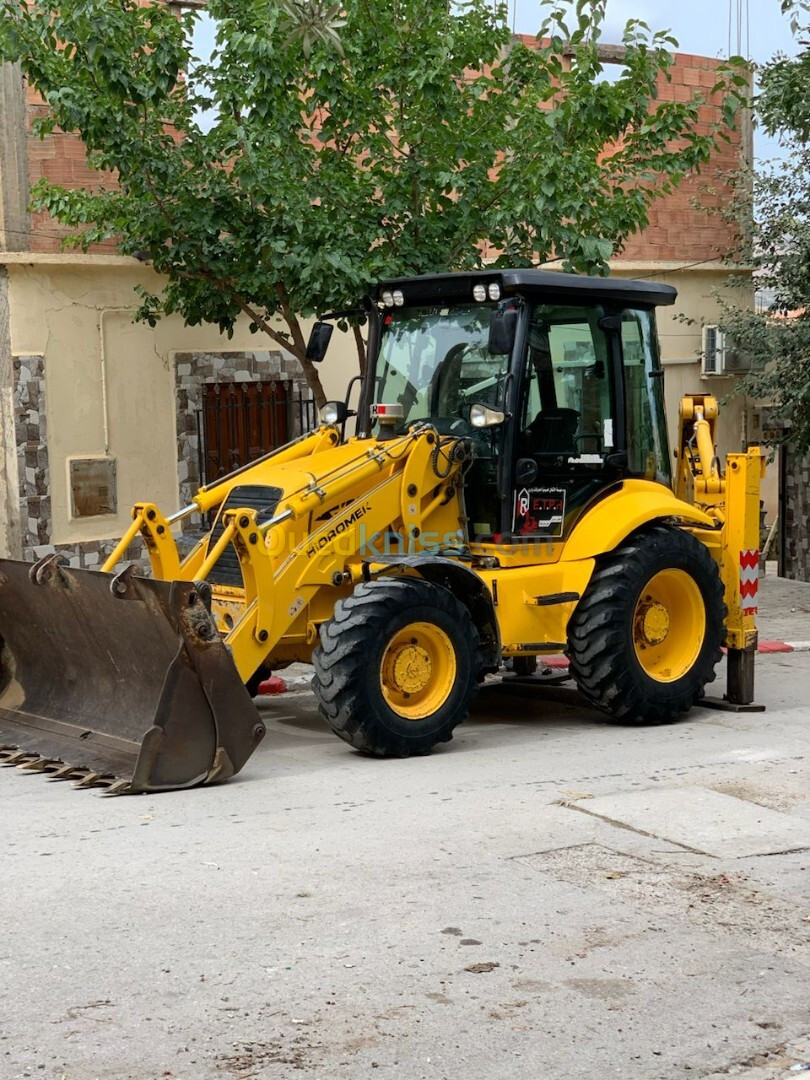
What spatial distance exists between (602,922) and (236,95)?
8195 millimetres

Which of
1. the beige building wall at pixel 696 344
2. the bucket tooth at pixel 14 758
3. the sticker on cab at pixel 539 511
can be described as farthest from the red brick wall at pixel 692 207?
the bucket tooth at pixel 14 758

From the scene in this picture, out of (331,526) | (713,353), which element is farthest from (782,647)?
(713,353)

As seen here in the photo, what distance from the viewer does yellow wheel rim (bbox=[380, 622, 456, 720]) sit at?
8.91 m

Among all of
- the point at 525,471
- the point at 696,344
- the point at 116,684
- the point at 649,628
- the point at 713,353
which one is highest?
the point at 696,344

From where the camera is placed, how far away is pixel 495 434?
9.69 meters

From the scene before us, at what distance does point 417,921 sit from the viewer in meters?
6.00

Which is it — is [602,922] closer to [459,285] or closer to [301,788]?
[301,788]

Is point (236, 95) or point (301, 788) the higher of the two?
point (236, 95)

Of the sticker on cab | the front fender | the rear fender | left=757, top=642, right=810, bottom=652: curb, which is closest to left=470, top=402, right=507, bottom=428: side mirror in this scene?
the sticker on cab

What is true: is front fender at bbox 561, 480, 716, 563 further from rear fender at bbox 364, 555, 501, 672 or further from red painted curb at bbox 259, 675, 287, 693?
red painted curb at bbox 259, 675, 287, 693

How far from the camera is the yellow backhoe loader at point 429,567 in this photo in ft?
27.8

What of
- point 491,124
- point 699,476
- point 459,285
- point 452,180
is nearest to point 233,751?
point 459,285

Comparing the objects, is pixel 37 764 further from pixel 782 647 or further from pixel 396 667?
pixel 782 647

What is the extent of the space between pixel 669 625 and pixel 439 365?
2306 mm
